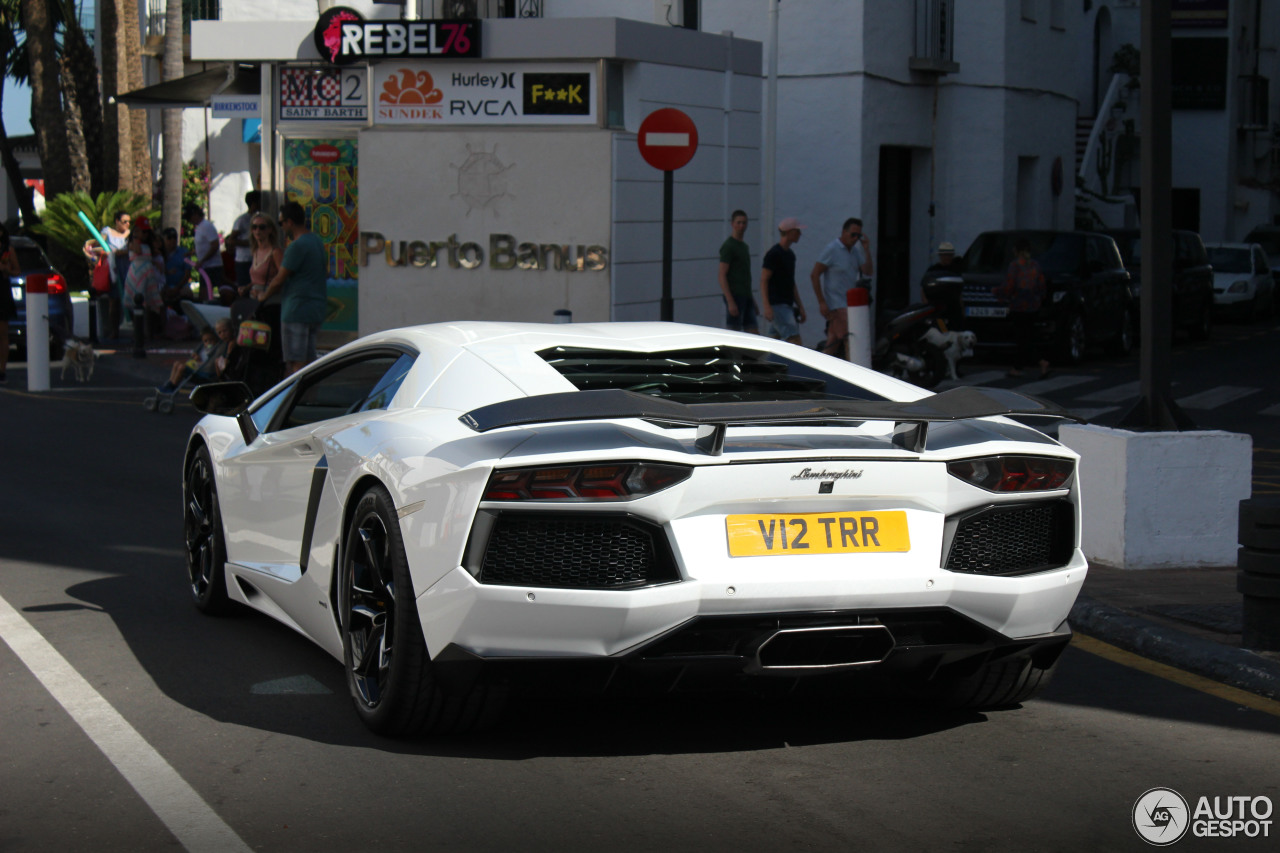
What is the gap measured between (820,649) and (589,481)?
814mm

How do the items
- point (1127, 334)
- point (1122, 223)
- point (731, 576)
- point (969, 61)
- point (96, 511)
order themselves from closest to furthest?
point (731, 576), point (96, 511), point (1127, 334), point (969, 61), point (1122, 223)

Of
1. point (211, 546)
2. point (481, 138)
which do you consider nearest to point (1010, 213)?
point (481, 138)

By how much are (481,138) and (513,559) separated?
15514 mm

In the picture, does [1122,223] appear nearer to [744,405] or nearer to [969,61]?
[969,61]

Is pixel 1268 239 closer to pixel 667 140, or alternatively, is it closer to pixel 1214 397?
pixel 1214 397

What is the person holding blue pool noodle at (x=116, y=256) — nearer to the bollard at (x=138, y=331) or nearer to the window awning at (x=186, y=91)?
the window awning at (x=186, y=91)

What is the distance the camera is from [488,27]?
63.2ft

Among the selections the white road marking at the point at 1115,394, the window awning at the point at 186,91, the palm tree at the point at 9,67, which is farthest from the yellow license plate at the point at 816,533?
the palm tree at the point at 9,67

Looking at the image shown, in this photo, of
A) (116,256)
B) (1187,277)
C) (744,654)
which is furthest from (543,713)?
(1187,277)

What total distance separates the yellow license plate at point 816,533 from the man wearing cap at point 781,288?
12458 millimetres

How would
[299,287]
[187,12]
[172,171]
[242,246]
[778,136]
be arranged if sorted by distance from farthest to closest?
[187,12]
[172,171]
[778,136]
[242,246]
[299,287]
